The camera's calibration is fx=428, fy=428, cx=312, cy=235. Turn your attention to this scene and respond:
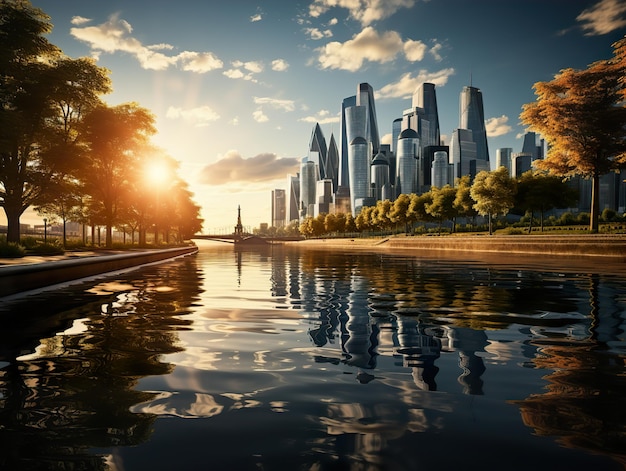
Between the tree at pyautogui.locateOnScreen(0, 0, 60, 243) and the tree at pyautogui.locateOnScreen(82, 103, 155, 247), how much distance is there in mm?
5982

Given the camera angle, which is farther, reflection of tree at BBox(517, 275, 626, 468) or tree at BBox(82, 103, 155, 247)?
tree at BBox(82, 103, 155, 247)

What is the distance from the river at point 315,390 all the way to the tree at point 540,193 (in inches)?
2460

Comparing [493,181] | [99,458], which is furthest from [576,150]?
[99,458]

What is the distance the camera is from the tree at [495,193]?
59.1 metres

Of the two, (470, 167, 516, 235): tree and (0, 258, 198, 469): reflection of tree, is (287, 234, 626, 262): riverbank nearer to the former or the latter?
(470, 167, 516, 235): tree

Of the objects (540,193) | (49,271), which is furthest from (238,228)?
(49,271)

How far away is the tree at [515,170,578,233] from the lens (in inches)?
2527

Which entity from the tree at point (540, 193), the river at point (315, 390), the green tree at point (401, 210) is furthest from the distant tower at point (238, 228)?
the river at point (315, 390)

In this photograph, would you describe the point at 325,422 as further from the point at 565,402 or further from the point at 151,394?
the point at 565,402

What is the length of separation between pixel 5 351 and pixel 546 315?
9.20 m

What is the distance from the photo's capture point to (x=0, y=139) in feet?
79.2

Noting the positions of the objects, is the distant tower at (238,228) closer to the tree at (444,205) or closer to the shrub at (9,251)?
the tree at (444,205)

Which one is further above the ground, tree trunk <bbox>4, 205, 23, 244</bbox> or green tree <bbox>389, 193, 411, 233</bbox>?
green tree <bbox>389, 193, 411, 233</bbox>

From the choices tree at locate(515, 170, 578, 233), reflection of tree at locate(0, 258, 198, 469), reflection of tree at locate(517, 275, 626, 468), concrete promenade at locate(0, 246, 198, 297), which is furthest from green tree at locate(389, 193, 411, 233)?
reflection of tree at locate(0, 258, 198, 469)
